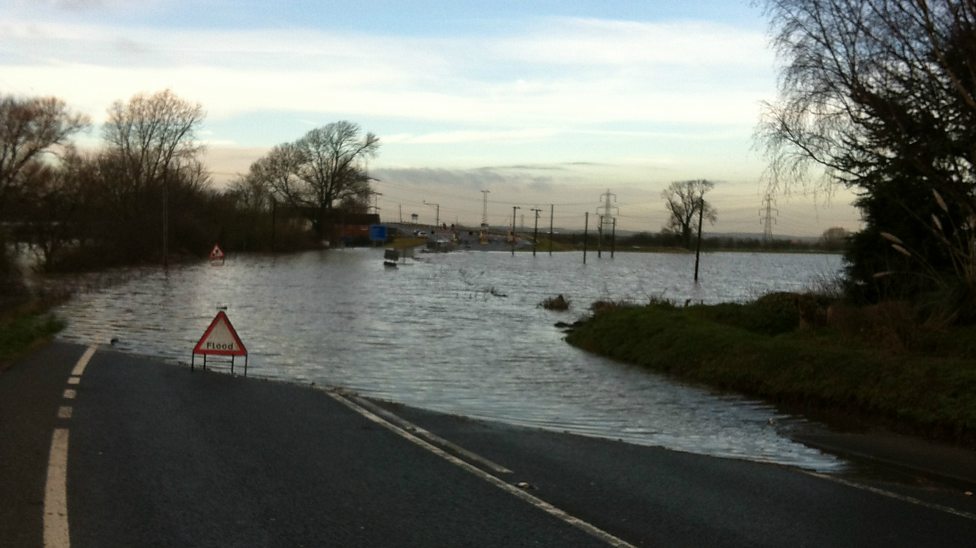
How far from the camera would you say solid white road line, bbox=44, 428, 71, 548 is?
5.80 metres

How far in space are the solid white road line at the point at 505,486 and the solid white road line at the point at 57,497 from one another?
3.24m

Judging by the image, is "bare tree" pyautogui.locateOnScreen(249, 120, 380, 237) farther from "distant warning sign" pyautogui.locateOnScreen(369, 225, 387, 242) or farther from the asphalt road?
the asphalt road

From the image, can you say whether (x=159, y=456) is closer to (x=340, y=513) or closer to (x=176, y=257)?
(x=340, y=513)

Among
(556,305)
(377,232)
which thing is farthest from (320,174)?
(556,305)

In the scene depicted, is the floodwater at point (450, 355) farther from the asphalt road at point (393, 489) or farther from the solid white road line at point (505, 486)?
the solid white road line at point (505, 486)

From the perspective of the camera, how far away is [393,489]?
7.36 m

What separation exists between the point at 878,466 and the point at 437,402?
7.03 metres

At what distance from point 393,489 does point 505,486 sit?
3.05 ft

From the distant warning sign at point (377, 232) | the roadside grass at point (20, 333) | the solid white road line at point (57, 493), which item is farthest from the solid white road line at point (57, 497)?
the distant warning sign at point (377, 232)

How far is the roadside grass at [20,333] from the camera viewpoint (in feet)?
50.9

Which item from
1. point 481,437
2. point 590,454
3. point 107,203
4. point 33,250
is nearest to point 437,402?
point 481,437

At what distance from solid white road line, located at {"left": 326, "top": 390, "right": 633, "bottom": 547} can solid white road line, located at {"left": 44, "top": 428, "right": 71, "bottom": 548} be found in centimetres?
324

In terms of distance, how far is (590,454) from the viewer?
942 cm

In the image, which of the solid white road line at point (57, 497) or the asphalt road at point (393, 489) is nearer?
the solid white road line at point (57, 497)
